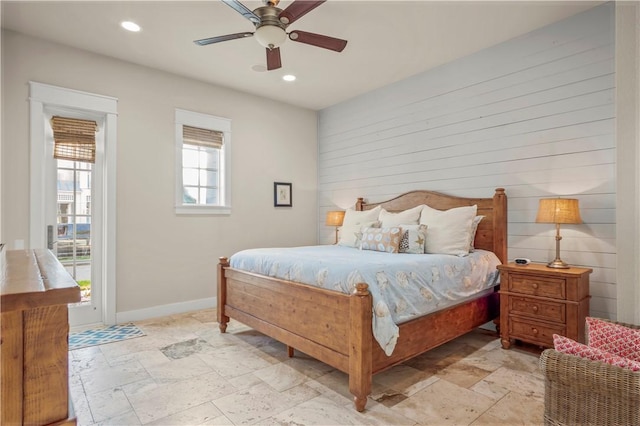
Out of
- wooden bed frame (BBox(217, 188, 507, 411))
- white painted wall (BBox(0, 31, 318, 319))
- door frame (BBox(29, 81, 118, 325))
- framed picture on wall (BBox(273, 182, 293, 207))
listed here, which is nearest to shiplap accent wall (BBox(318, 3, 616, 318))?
wooden bed frame (BBox(217, 188, 507, 411))

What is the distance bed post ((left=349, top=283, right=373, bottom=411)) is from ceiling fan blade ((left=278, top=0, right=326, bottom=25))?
1.84 metres

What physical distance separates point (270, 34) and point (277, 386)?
8.25 ft

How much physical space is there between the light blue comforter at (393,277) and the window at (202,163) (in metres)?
1.50

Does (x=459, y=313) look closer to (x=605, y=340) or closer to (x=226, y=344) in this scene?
(x=605, y=340)

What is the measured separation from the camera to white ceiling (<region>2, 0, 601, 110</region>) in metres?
2.91

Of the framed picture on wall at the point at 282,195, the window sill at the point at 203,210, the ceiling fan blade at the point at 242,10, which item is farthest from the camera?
the framed picture on wall at the point at 282,195

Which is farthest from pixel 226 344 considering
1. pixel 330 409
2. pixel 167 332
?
pixel 330 409

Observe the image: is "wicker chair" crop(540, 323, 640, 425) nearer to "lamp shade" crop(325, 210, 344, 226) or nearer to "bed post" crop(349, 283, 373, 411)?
"bed post" crop(349, 283, 373, 411)

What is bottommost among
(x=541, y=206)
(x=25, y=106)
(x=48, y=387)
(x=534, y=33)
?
(x=48, y=387)

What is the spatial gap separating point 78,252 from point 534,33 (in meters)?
5.19

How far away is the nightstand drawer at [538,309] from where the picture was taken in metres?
2.75

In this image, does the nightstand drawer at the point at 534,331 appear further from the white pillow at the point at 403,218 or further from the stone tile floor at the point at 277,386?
the white pillow at the point at 403,218

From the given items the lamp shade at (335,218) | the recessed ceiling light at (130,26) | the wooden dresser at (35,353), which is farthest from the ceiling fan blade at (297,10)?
the lamp shade at (335,218)

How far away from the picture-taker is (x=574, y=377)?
4.40 ft
